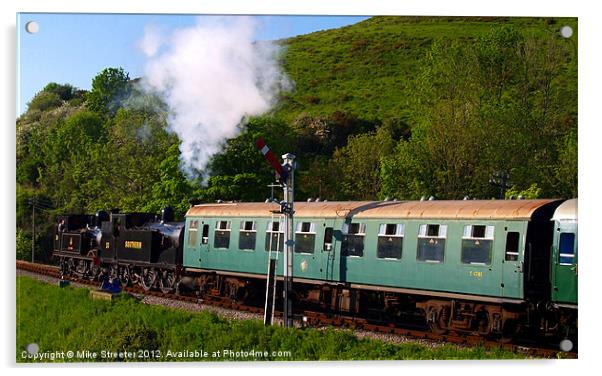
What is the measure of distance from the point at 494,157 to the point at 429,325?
11.5ft

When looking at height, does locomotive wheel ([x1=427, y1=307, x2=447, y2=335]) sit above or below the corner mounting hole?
below

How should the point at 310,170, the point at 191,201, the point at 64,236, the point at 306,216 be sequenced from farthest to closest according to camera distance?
the point at 64,236, the point at 191,201, the point at 310,170, the point at 306,216

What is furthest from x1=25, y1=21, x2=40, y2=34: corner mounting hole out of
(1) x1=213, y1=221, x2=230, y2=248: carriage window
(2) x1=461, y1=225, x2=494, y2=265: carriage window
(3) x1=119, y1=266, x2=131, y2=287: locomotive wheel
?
(3) x1=119, y1=266, x2=131, y2=287: locomotive wheel

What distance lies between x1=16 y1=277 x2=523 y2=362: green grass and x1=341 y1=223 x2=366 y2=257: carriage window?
218 cm

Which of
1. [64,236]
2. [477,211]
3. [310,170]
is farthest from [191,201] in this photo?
[477,211]

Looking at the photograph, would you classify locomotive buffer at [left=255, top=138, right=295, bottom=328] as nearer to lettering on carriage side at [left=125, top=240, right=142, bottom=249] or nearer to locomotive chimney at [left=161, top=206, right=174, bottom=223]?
locomotive chimney at [left=161, top=206, right=174, bottom=223]

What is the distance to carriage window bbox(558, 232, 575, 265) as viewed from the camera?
13.5m

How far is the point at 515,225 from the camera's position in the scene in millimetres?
13945

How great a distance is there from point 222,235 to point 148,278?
14.6ft

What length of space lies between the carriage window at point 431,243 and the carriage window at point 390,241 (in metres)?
0.44

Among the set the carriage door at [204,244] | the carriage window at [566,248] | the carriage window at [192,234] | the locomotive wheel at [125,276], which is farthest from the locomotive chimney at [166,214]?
the carriage window at [566,248]

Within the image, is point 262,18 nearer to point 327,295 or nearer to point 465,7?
point 465,7

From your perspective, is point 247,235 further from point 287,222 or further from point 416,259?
point 416,259

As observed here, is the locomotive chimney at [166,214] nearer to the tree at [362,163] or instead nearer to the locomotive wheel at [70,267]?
the locomotive wheel at [70,267]
